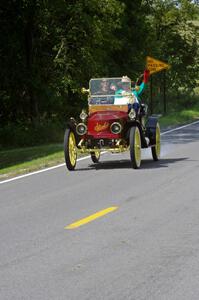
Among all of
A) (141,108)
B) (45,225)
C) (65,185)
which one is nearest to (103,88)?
(141,108)

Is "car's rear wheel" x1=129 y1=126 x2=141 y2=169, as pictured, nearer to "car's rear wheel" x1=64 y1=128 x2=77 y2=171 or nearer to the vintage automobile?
the vintage automobile

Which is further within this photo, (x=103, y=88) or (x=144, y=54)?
(x=144, y=54)

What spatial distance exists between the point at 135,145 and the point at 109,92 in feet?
7.29

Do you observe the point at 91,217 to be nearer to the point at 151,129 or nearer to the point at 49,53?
the point at 151,129

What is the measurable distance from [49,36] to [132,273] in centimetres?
2763

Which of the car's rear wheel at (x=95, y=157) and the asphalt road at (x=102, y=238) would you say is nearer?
the asphalt road at (x=102, y=238)

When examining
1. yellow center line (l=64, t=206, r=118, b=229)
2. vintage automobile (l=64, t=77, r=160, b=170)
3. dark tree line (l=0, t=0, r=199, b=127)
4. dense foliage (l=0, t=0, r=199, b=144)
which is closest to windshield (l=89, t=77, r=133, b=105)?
vintage automobile (l=64, t=77, r=160, b=170)

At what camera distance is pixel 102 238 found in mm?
8148

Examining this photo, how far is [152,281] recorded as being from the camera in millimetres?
6227

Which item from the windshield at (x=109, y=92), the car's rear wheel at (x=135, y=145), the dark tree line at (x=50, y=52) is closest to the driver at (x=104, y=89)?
the windshield at (x=109, y=92)

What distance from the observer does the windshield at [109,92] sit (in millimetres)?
17016

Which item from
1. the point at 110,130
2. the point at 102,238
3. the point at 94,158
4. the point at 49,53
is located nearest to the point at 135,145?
the point at 110,130

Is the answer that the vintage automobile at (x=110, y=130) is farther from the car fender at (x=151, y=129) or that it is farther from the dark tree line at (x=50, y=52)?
the dark tree line at (x=50, y=52)

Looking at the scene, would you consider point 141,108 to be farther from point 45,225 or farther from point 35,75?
point 35,75
